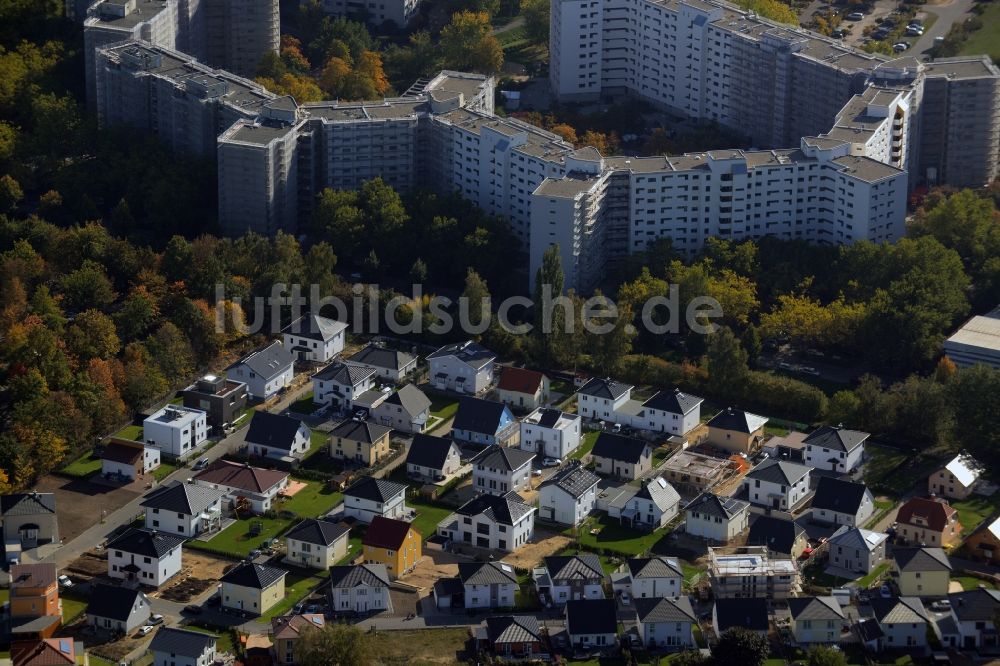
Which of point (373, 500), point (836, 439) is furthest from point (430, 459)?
point (836, 439)

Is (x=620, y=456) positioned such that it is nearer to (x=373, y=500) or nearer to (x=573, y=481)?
(x=573, y=481)

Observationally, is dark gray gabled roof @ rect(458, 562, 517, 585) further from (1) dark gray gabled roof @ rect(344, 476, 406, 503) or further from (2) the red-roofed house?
(2) the red-roofed house

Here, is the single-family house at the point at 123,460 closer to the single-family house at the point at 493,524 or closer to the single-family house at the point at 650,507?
the single-family house at the point at 493,524

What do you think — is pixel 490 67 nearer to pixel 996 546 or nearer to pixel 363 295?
pixel 363 295

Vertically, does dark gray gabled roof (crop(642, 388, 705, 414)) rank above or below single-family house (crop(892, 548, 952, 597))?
above

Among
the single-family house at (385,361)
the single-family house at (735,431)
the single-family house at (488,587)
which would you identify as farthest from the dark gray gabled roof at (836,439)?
the single-family house at (385,361)

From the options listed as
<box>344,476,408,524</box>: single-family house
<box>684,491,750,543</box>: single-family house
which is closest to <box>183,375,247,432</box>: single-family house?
<box>344,476,408,524</box>: single-family house

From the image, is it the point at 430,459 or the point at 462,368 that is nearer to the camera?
the point at 430,459
